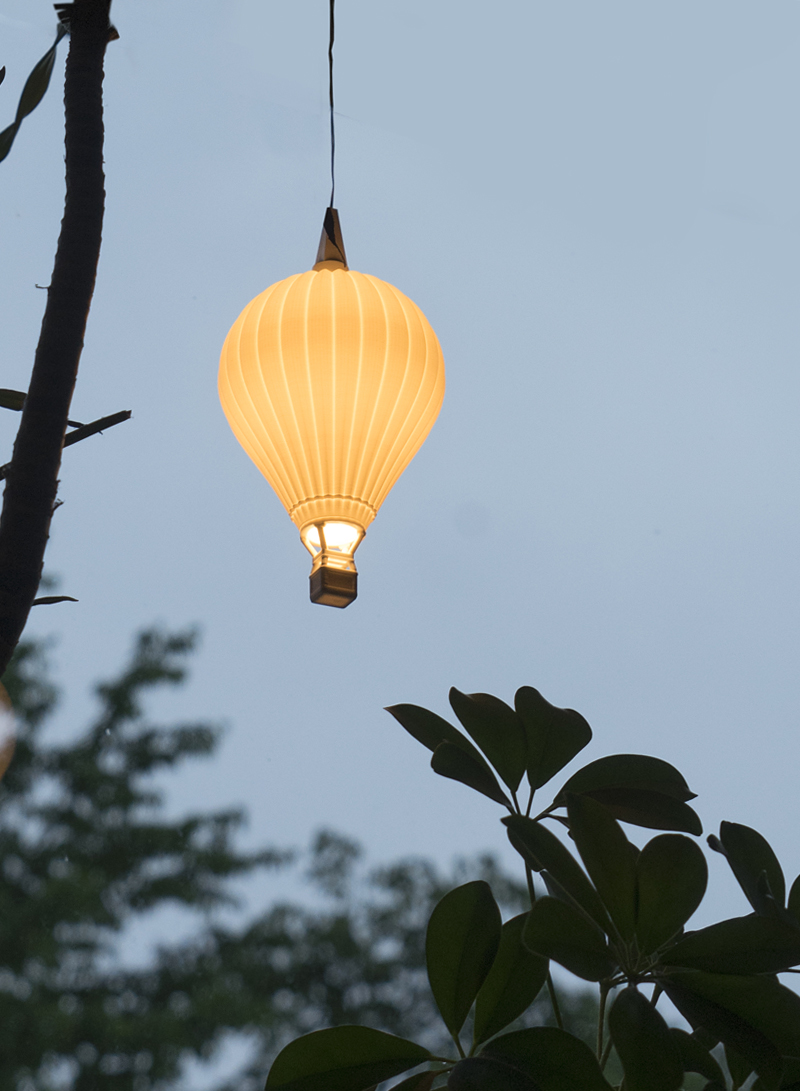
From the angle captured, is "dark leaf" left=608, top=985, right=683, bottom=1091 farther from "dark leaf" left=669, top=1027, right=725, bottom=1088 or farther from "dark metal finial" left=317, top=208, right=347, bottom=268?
"dark metal finial" left=317, top=208, right=347, bottom=268

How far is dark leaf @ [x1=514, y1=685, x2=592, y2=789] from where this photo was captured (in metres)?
0.35

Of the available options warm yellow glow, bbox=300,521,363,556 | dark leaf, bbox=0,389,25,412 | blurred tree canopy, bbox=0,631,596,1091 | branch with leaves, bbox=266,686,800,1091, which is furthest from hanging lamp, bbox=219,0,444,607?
blurred tree canopy, bbox=0,631,596,1091

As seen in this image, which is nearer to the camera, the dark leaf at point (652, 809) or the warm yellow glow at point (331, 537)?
the dark leaf at point (652, 809)

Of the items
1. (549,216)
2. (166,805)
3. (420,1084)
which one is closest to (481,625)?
(166,805)

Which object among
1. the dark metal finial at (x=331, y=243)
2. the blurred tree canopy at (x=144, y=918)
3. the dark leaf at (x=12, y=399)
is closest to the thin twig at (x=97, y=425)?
the dark leaf at (x=12, y=399)

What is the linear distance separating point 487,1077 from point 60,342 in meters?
0.23

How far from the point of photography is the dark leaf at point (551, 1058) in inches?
11.0

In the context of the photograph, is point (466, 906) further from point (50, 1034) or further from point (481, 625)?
point (481, 625)

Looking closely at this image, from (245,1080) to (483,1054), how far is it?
2641 millimetres

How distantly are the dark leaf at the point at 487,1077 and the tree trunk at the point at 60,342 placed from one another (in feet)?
0.55

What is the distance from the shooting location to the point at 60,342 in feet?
0.77

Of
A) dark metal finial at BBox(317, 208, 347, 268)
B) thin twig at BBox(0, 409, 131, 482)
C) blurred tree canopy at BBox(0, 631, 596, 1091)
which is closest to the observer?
thin twig at BBox(0, 409, 131, 482)

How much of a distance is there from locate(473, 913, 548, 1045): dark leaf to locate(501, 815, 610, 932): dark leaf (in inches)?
1.5

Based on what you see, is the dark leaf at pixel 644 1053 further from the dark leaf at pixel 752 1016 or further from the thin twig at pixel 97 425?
the thin twig at pixel 97 425
